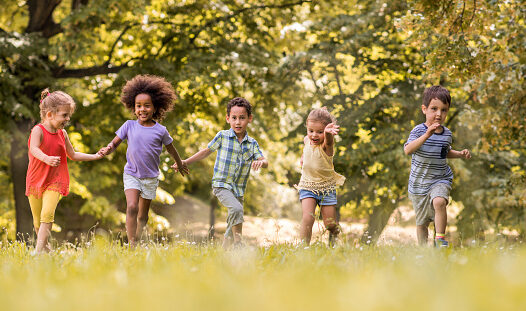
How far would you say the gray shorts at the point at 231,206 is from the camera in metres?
6.14

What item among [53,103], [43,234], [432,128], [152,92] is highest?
[152,92]

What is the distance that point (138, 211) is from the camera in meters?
6.48

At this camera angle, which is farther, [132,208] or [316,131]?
[316,131]

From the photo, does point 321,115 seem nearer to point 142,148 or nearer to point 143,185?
point 142,148

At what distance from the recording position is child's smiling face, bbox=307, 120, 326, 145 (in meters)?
6.36

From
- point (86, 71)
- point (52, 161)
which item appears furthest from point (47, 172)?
point (86, 71)

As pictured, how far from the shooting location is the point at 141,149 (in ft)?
21.2

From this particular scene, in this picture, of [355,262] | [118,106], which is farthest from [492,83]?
[118,106]

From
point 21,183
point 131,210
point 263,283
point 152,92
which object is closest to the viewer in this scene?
point 263,283

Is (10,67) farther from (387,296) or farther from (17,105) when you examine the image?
(387,296)

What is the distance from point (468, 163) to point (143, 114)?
10231mm

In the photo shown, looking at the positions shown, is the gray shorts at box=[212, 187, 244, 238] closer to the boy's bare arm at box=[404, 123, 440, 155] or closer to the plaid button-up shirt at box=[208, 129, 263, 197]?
the plaid button-up shirt at box=[208, 129, 263, 197]

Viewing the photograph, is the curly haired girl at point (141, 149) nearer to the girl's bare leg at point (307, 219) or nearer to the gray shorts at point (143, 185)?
the gray shorts at point (143, 185)

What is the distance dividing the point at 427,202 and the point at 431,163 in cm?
47
